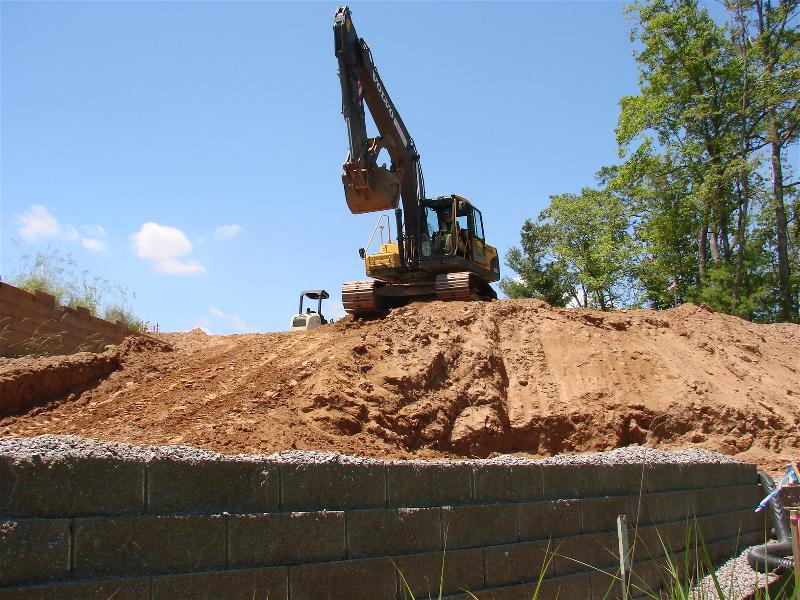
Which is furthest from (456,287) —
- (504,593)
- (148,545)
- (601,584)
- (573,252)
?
(573,252)

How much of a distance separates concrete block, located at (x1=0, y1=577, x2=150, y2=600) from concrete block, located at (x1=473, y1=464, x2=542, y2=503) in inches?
85.9

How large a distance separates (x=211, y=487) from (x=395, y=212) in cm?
1235

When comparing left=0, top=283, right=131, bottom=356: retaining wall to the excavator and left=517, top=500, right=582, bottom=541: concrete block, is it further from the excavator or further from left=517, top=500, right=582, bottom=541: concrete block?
left=517, top=500, right=582, bottom=541: concrete block

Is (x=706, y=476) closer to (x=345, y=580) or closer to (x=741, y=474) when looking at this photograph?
(x=741, y=474)

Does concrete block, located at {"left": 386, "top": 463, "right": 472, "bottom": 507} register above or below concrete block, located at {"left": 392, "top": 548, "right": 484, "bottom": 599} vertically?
above

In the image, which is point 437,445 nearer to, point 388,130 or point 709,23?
point 388,130

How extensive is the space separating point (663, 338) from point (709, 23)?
18446 millimetres

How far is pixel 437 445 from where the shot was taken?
9.54m

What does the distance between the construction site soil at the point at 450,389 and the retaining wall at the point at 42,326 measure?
0.97 metres

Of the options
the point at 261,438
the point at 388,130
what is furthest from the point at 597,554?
the point at 388,130

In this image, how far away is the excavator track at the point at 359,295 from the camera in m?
14.9

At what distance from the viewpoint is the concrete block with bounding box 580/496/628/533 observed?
18.0 ft

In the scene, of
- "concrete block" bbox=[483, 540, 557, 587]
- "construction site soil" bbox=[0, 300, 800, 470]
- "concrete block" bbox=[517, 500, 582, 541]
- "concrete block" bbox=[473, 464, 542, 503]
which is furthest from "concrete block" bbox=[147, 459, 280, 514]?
"construction site soil" bbox=[0, 300, 800, 470]

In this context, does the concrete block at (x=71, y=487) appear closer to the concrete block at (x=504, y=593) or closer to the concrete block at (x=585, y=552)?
the concrete block at (x=504, y=593)
